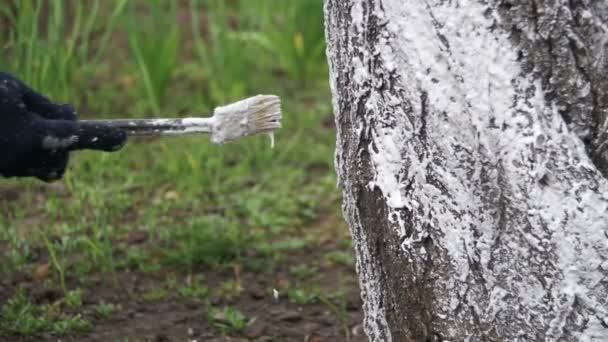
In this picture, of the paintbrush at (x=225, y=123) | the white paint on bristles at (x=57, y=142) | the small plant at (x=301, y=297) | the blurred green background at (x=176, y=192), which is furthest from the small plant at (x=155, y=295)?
the white paint on bristles at (x=57, y=142)

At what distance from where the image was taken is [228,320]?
2223 millimetres

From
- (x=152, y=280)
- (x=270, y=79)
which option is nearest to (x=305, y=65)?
(x=270, y=79)

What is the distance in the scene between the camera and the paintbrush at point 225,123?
183 centimetres

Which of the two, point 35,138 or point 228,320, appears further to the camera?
point 228,320

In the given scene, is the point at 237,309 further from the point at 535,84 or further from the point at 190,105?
the point at 190,105

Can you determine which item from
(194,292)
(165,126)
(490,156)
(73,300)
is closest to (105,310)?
(73,300)

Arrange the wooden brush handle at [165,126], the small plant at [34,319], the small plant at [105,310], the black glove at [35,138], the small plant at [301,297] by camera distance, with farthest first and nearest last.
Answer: the small plant at [301,297], the small plant at [105,310], the small plant at [34,319], the wooden brush handle at [165,126], the black glove at [35,138]

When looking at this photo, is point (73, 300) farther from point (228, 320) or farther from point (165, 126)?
point (165, 126)

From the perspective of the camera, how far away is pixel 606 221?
1.43 meters

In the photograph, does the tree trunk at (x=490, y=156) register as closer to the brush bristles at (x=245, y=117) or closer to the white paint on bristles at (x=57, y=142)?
the brush bristles at (x=245, y=117)

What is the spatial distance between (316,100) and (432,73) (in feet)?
7.17

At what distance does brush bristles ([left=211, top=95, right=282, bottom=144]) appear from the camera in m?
1.85

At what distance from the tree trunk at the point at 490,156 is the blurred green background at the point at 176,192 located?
734 mm

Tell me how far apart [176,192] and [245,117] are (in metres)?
1.12
